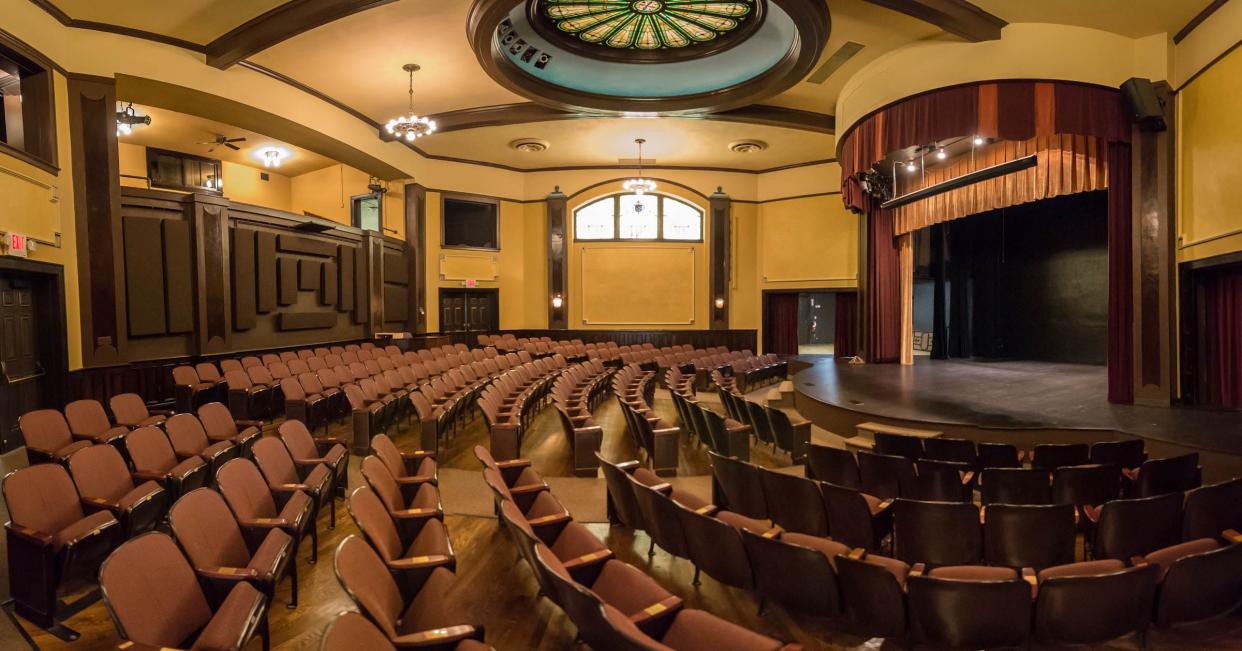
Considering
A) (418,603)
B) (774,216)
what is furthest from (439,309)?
(418,603)

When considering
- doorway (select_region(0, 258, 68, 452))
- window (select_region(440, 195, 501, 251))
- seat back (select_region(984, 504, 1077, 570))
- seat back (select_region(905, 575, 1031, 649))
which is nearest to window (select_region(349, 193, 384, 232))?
window (select_region(440, 195, 501, 251))

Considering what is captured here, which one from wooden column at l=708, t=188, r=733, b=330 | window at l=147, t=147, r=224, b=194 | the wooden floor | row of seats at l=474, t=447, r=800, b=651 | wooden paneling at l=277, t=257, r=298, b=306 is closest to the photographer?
row of seats at l=474, t=447, r=800, b=651

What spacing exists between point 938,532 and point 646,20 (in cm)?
744

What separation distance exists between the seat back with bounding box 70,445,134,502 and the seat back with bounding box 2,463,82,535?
3.1 inches

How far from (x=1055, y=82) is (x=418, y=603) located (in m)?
7.86

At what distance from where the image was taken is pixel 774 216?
46.6 ft

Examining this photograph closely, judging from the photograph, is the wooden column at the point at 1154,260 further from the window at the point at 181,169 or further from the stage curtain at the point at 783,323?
the window at the point at 181,169

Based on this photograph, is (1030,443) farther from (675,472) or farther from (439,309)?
(439,309)

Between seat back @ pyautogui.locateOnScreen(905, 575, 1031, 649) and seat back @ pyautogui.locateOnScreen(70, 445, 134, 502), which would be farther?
seat back @ pyautogui.locateOnScreen(70, 445, 134, 502)

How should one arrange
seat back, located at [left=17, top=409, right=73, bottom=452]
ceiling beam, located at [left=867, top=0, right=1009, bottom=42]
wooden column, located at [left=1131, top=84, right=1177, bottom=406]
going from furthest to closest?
wooden column, located at [left=1131, top=84, right=1177, bottom=406] < ceiling beam, located at [left=867, top=0, right=1009, bottom=42] < seat back, located at [left=17, top=409, right=73, bottom=452]

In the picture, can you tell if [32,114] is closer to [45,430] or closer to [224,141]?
[45,430]

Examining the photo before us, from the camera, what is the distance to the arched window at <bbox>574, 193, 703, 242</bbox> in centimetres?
1438

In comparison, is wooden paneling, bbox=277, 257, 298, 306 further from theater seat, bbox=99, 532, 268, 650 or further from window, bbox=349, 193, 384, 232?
theater seat, bbox=99, 532, 268, 650

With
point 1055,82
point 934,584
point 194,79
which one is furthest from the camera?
point 194,79
